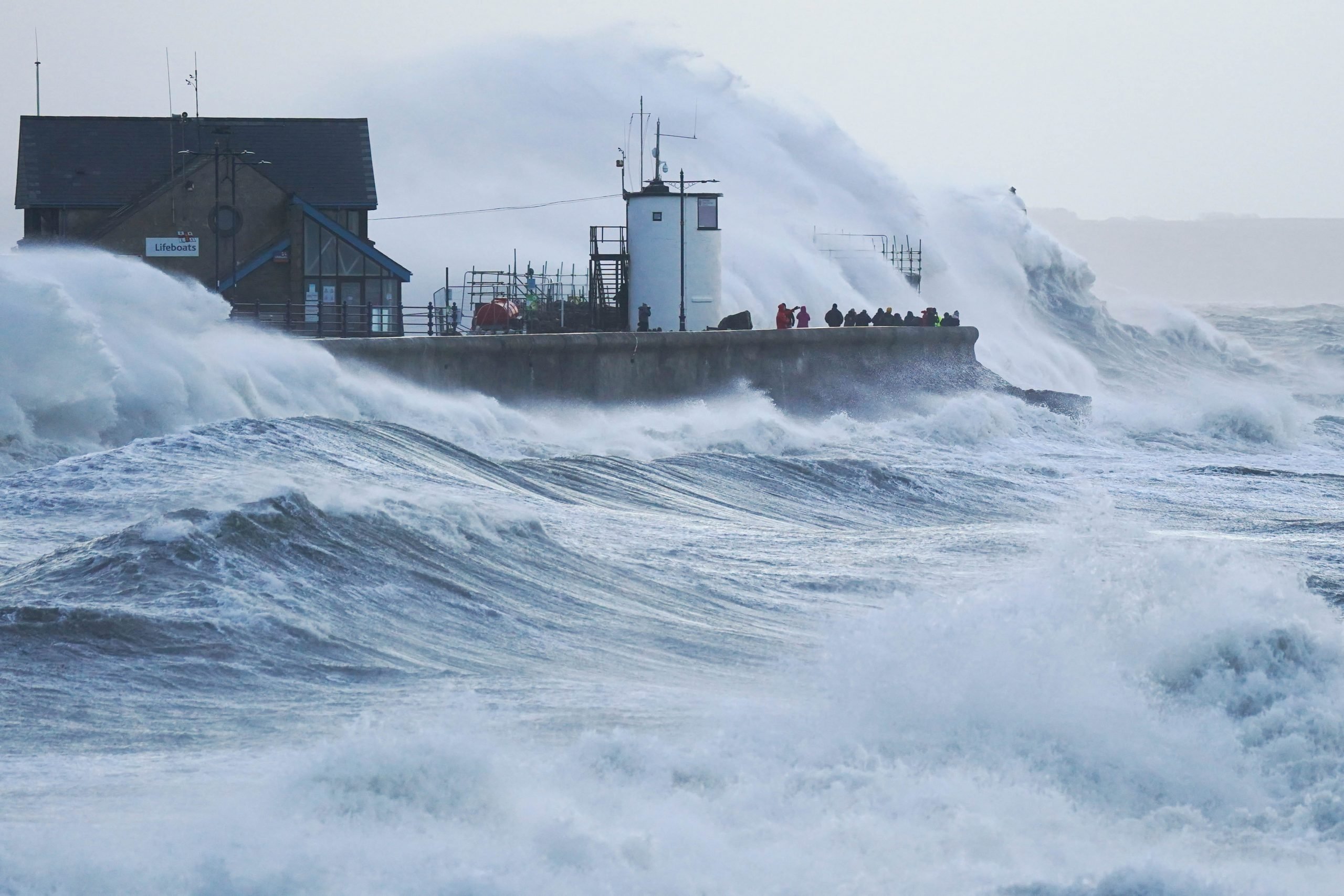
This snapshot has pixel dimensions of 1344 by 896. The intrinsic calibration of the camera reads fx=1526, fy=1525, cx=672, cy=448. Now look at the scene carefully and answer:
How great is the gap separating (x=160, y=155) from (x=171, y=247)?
3.19 meters

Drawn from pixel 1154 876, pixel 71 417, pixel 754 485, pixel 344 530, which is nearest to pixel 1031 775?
pixel 1154 876

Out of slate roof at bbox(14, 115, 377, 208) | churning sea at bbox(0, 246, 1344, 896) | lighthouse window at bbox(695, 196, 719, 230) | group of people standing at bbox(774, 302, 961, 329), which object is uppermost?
slate roof at bbox(14, 115, 377, 208)

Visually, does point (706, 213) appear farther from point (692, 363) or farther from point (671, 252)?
point (692, 363)

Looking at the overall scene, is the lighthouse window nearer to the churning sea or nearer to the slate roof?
the slate roof

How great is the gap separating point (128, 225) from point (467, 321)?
21.2 ft

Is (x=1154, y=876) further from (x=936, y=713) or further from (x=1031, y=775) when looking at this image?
(x=936, y=713)

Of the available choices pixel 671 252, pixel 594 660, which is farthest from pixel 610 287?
pixel 594 660

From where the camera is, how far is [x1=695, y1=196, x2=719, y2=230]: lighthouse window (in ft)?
79.9

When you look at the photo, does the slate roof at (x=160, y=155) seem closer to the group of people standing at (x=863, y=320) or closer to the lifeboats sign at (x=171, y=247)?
the lifeboats sign at (x=171, y=247)

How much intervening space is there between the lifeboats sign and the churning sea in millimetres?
9721

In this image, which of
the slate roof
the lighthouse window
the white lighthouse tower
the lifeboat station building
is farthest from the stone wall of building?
the lighthouse window

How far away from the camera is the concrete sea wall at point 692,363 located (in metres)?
18.5

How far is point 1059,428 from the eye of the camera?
2438 centimetres

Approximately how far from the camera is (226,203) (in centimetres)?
2530
